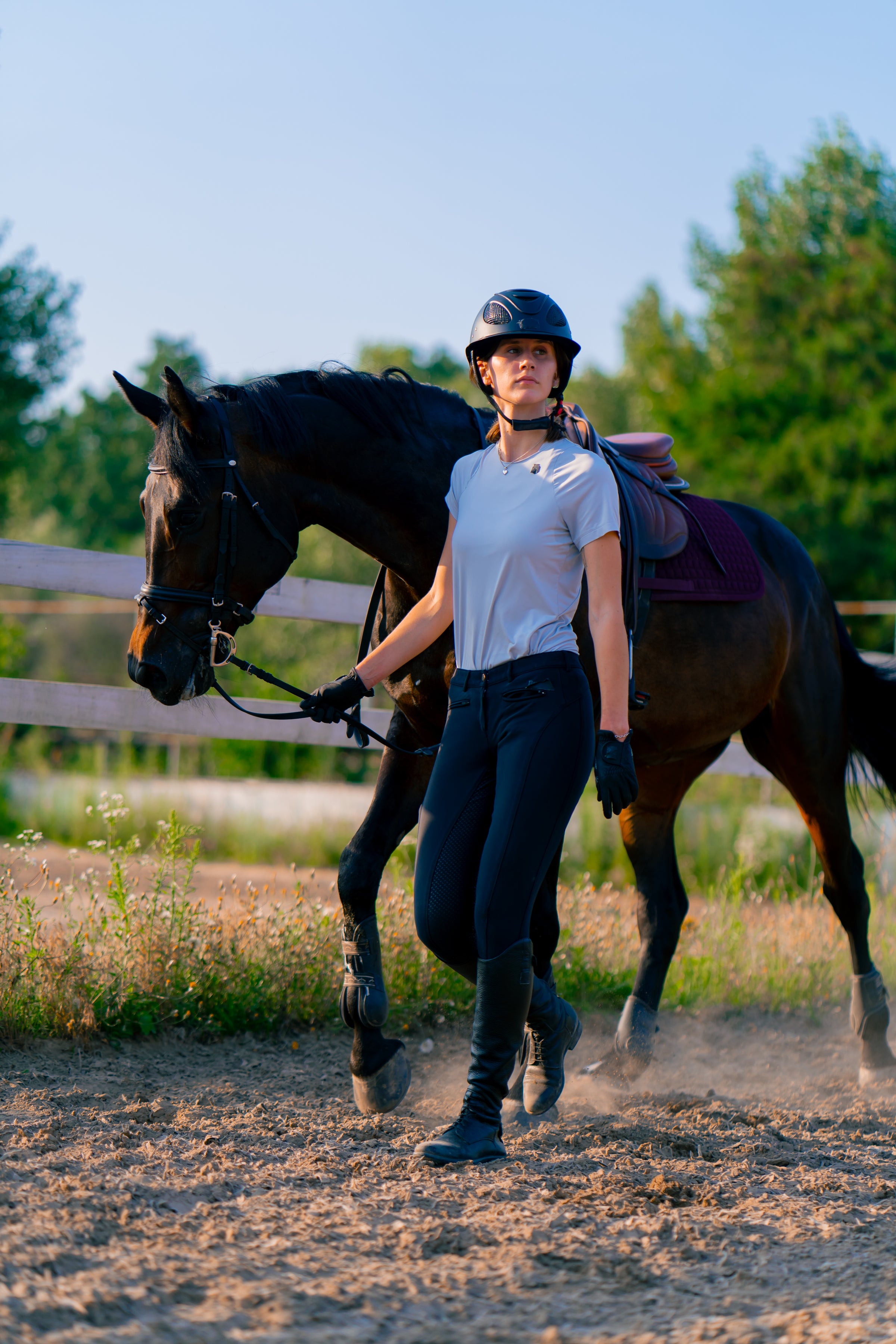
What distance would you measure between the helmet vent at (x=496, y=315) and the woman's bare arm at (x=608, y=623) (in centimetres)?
66

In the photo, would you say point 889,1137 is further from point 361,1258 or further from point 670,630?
point 361,1258

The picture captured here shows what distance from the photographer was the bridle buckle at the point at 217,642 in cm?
350

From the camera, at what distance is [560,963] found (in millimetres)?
5234

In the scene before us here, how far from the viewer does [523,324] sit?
10.5 feet

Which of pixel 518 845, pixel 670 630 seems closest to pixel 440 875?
pixel 518 845

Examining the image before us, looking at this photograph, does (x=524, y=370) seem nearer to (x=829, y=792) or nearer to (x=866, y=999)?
(x=829, y=792)

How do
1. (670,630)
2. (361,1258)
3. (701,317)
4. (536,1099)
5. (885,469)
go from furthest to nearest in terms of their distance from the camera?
(701,317) → (885,469) → (670,630) → (536,1099) → (361,1258)

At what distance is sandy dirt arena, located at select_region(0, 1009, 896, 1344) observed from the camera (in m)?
2.15

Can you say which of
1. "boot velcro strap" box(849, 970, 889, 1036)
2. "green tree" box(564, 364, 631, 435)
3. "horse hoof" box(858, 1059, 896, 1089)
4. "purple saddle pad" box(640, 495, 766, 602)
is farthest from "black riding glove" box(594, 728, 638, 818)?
"green tree" box(564, 364, 631, 435)

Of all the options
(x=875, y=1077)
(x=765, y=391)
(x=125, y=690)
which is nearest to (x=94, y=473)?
(x=765, y=391)

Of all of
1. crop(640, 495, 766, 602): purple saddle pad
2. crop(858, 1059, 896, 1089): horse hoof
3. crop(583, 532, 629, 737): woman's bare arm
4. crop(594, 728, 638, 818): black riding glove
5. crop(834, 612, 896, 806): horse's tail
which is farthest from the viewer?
crop(834, 612, 896, 806): horse's tail

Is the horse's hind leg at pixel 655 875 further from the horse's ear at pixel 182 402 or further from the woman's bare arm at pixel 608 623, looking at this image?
the horse's ear at pixel 182 402

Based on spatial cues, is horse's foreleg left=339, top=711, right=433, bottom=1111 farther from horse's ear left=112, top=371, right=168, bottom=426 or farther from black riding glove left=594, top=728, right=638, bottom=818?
horse's ear left=112, top=371, right=168, bottom=426

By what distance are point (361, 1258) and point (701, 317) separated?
32.5 meters
